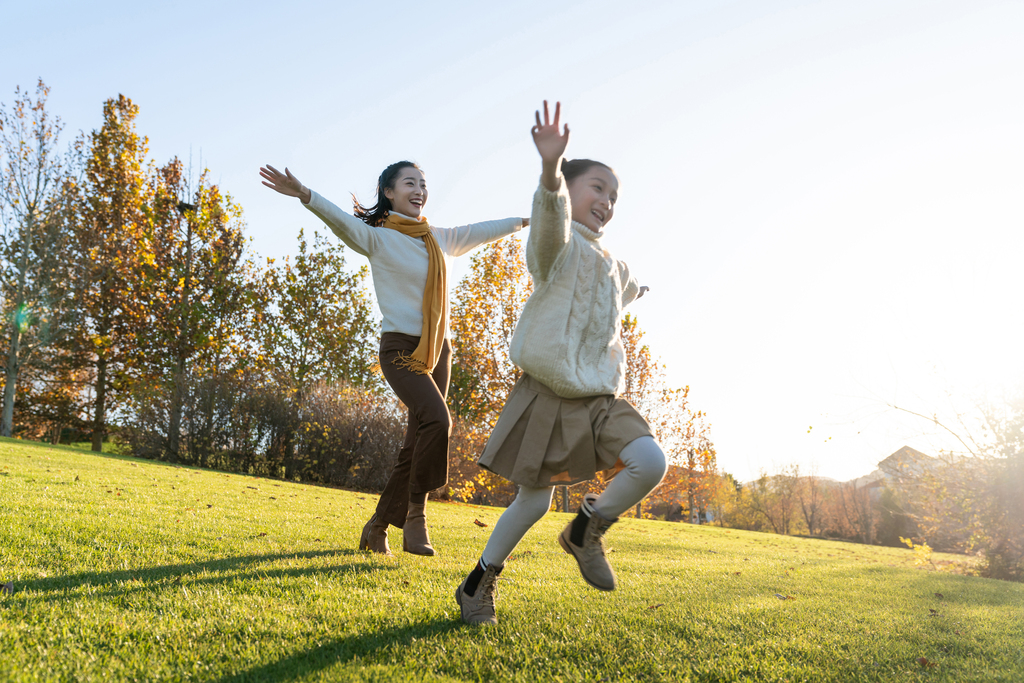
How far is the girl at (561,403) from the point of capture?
252 centimetres

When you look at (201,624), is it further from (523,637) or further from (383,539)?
(383,539)

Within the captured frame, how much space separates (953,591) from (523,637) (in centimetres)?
595

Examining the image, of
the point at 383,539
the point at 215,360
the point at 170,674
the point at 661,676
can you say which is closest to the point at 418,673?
the point at 170,674

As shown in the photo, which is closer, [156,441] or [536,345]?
[536,345]

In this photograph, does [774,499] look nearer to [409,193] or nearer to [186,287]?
[186,287]

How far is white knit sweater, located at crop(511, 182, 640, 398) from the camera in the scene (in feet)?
8.46

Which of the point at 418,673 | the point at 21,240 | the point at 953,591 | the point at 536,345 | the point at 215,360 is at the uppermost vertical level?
the point at 21,240

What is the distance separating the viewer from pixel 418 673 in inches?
82.4

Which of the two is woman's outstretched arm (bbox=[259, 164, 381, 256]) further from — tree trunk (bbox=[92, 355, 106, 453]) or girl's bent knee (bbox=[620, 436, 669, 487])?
tree trunk (bbox=[92, 355, 106, 453])

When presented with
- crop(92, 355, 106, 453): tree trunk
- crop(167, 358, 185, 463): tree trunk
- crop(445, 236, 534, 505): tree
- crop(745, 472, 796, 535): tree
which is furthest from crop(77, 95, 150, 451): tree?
crop(745, 472, 796, 535): tree

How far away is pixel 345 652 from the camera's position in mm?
2217

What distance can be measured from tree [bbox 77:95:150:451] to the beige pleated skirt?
20394mm

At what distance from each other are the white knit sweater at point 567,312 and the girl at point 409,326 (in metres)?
1.20

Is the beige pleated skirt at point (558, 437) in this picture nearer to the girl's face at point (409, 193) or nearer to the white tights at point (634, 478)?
the white tights at point (634, 478)
